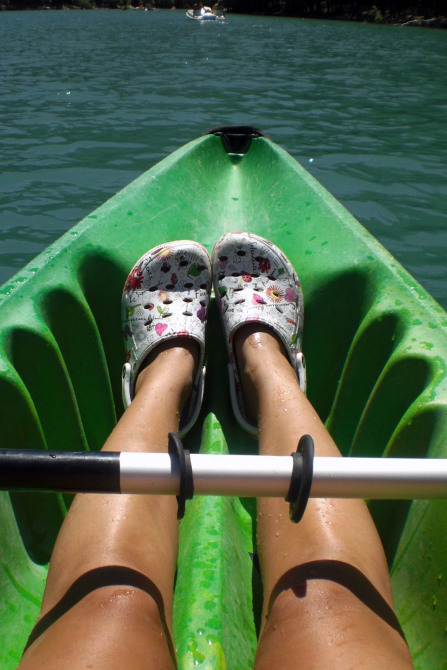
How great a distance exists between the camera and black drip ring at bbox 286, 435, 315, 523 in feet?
2.39

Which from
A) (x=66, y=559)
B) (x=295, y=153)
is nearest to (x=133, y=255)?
(x=66, y=559)

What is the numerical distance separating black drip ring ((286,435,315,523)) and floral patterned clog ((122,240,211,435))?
2.33 ft

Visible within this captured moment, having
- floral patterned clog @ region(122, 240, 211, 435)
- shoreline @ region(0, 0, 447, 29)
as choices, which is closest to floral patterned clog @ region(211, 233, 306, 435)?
floral patterned clog @ region(122, 240, 211, 435)

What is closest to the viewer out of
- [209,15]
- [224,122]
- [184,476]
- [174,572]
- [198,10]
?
[184,476]

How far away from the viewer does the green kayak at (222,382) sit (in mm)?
1017

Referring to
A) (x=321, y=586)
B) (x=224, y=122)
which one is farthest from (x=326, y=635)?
(x=224, y=122)

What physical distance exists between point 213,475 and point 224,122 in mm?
5762

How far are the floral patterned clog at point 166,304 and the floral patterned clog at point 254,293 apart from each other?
6cm

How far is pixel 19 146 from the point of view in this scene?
200 inches

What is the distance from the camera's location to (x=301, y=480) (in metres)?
0.73

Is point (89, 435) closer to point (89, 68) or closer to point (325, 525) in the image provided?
point (325, 525)

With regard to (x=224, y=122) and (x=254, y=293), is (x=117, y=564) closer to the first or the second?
(x=254, y=293)

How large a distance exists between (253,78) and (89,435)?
28.4 feet

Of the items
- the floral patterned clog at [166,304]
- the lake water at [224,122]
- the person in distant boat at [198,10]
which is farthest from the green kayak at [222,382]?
the person in distant boat at [198,10]
